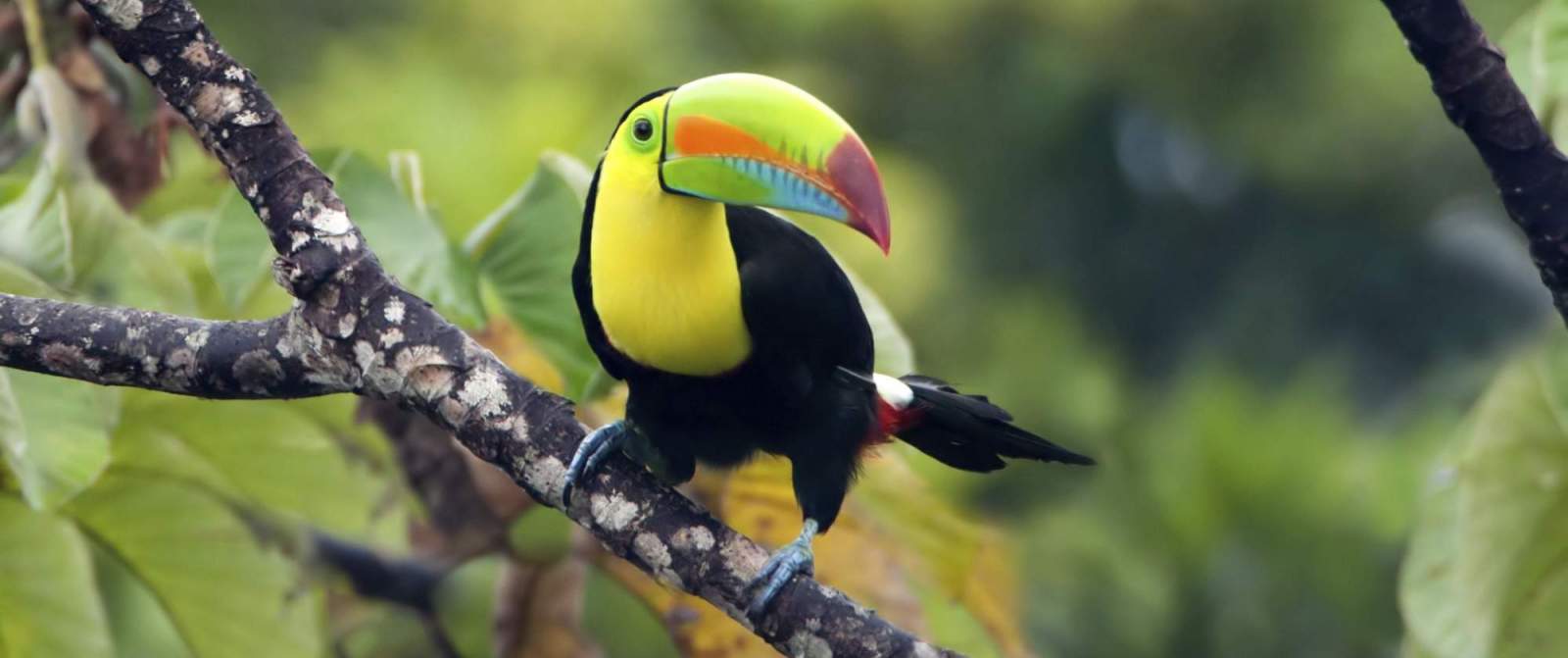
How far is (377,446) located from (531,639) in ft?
1.09

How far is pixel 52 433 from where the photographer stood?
1.36 meters

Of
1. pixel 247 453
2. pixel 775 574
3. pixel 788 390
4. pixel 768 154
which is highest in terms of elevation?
pixel 768 154

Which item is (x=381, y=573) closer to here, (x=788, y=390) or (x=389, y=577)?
(x=389, y=577)

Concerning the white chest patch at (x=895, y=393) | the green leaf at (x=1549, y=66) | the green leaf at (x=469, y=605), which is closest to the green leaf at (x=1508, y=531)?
the green leaf at (x=1549, y=66)

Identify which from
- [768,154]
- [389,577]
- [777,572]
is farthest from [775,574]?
[389,577]

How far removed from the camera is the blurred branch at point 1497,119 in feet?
3.44

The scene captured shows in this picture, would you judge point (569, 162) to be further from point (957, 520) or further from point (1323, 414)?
point (1323, 414)

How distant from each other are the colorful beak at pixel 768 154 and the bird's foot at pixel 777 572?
243mm

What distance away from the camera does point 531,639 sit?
186cm

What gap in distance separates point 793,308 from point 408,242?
1.58ft

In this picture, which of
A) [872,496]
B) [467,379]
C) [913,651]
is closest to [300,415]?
[872,496]

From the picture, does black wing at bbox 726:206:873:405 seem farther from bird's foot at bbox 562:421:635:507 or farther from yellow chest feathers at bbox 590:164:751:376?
bird's foot at bbox 562:421:635:507

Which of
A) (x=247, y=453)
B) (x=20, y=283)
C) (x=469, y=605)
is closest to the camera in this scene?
(x=20, y=283)

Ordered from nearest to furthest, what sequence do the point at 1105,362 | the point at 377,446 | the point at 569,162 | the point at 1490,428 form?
1. the point at 1490,428
2. the point at 569,162
3. the point at 377,446
4. the point at 1105,362
